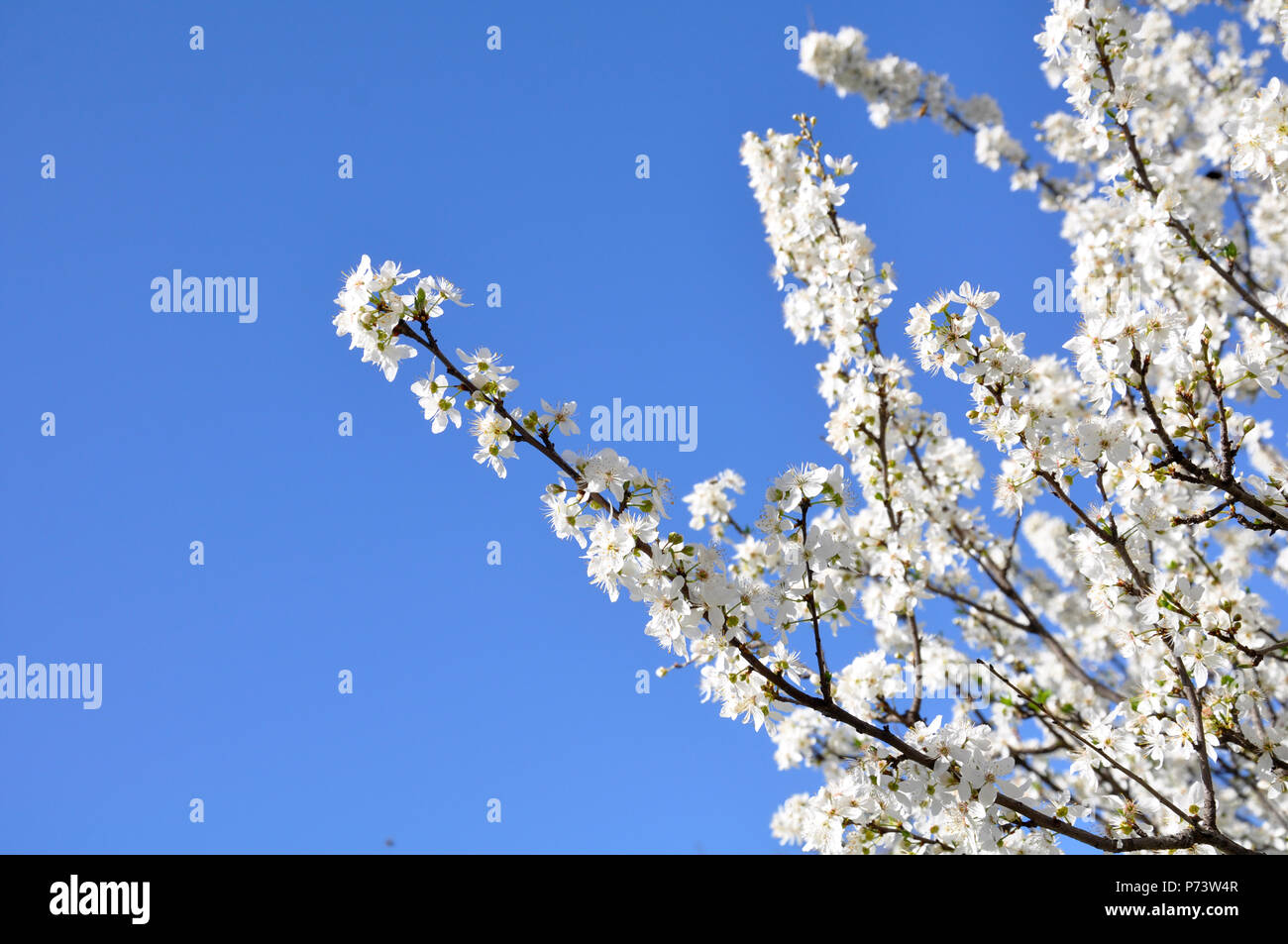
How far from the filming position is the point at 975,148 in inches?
324

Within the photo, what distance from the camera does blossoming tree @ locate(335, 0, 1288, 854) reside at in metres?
2.71

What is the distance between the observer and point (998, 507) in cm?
393

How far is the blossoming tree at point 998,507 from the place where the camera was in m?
2.71

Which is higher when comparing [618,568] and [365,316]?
[365,316]
